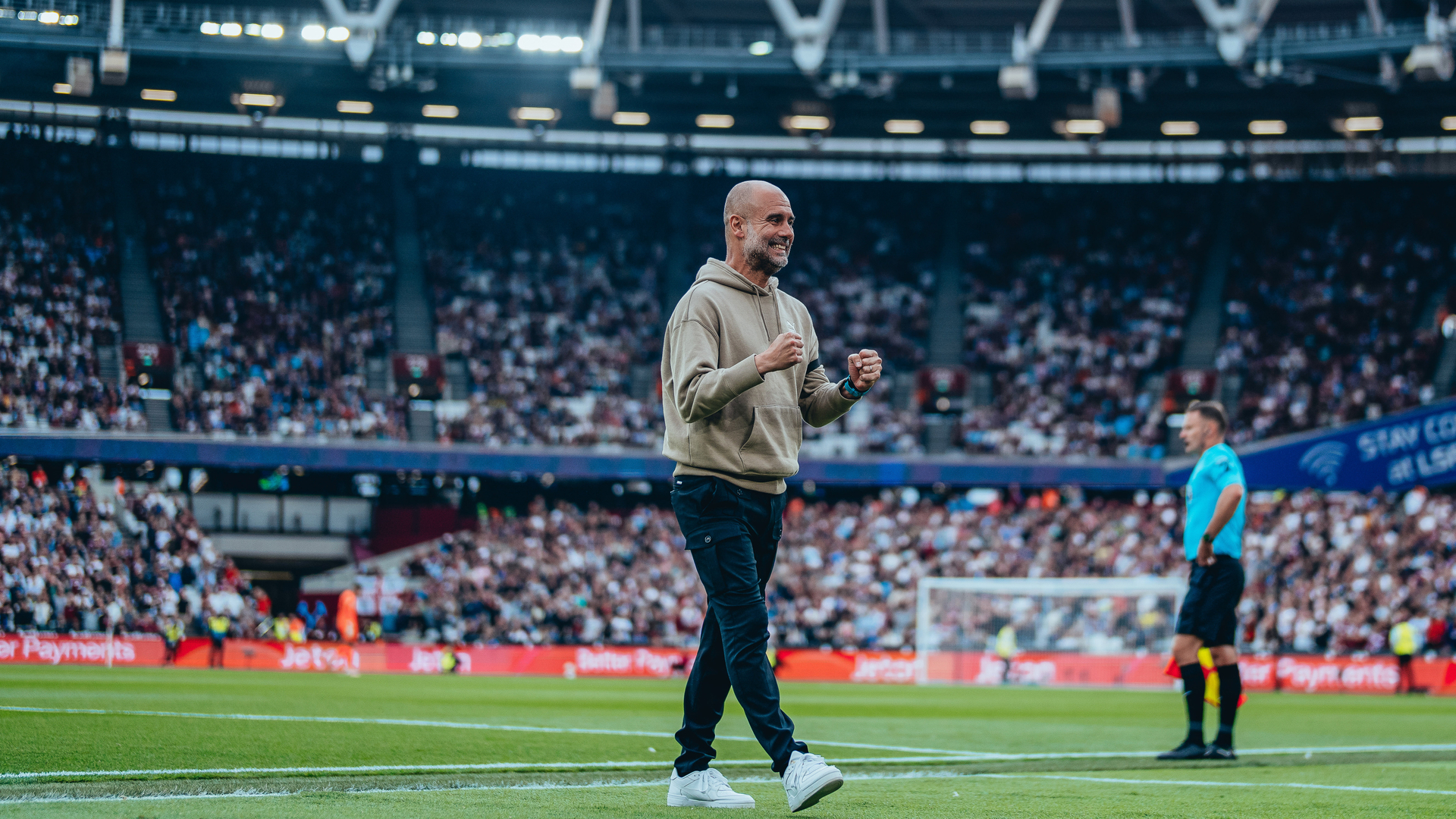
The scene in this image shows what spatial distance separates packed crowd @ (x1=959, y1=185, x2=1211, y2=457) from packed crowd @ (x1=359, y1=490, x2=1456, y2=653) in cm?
230

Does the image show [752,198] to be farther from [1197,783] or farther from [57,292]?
[57,292]

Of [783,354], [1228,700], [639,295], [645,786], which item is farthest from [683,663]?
[783,354]

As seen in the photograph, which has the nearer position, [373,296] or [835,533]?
[835,533]

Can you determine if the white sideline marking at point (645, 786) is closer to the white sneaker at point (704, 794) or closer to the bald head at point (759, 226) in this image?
the white sneaker at point (704, 794)

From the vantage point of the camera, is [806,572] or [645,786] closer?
[645,786]

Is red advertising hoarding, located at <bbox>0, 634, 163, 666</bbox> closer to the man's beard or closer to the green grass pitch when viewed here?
the green grass pitch

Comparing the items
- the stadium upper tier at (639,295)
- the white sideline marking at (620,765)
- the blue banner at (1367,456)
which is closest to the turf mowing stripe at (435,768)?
the white sideline marking at (620,765)

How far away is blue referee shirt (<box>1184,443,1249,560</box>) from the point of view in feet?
29.3

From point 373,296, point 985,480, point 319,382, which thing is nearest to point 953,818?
point 985,480

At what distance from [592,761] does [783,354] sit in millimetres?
3461

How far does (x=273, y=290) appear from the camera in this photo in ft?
120

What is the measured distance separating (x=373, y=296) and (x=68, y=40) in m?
9.87

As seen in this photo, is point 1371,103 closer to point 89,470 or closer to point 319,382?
point 319,382

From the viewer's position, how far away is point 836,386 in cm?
562
